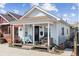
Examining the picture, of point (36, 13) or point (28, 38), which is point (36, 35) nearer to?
point (28, 38)

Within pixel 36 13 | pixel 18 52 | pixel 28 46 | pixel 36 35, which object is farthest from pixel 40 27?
pixel 18 52

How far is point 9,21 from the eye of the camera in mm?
5695

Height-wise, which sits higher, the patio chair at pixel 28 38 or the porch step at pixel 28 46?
the patio chair at pixel 28 38

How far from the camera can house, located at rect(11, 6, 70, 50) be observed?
5.53 meters

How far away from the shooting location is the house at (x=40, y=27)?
18.1 ft

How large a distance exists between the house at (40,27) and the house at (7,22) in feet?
0.27

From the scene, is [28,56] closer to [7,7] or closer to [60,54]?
[60,54]

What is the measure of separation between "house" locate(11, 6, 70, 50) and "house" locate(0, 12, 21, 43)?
0.27ft

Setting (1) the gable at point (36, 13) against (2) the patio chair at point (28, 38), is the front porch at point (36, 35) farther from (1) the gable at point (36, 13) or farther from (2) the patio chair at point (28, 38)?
(1) the gable at point (36, 13)

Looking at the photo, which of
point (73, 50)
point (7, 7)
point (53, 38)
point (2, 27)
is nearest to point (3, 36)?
point (2, 27)

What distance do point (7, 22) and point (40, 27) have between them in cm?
66

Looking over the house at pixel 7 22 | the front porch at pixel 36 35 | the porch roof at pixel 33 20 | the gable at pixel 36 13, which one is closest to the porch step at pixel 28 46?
the front porch at pixel 36 35

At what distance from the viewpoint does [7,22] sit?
5672 millimetres

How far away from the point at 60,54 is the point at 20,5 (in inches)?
47.6
